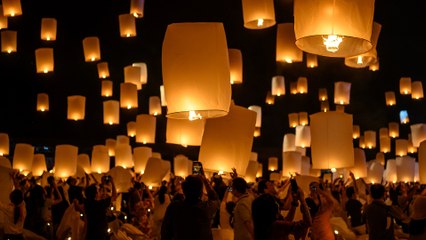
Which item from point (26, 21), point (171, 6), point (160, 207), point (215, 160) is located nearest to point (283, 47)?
point (160, 207)

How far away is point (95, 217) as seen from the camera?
7020 millimetres

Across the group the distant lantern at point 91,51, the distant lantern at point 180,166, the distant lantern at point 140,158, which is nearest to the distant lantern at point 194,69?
the distant lantern at point 180,166

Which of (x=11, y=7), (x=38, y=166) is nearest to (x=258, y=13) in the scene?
(x=11, y=7)

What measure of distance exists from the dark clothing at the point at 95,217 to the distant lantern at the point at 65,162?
725 cm

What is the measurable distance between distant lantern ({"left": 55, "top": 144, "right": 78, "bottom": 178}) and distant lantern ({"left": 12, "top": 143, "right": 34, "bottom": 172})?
2.30 metres

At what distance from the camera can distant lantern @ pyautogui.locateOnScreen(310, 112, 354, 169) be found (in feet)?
24.2

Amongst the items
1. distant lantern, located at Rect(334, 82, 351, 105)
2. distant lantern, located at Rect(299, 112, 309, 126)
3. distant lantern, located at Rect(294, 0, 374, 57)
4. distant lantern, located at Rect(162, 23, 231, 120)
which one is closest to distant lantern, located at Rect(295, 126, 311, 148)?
distant lantern, located at Rect(334, 82, 351, 105)

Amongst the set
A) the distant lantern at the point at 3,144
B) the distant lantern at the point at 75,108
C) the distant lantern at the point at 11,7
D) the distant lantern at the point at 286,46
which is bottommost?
the distant lantern at the point at 3,144

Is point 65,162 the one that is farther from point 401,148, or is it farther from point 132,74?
point 401,148

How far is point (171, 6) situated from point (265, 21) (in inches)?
526

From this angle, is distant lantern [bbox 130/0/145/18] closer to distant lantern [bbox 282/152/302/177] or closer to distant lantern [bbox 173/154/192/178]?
distant lantern [bbox 173/154/192/178]

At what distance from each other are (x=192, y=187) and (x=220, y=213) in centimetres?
332

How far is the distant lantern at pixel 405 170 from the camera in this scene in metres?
16.5

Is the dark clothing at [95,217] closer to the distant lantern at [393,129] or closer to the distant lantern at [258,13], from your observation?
the distant lantern at [258,13]
